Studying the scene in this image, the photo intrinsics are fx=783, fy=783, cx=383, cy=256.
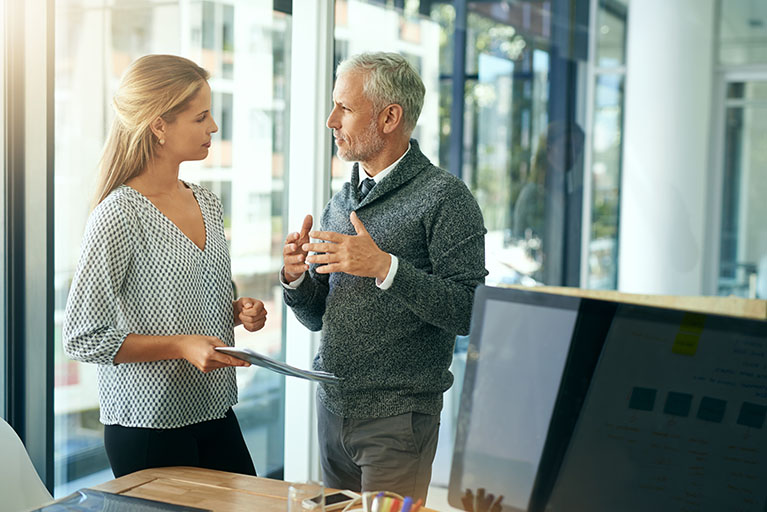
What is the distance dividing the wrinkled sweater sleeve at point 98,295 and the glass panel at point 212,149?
984 millimetres

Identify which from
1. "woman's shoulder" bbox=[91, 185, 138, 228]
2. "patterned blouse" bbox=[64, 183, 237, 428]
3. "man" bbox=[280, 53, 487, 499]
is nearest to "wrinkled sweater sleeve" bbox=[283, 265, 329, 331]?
"man" bbox=[280, 53, 487, 499]

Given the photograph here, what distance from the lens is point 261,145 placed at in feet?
11.2

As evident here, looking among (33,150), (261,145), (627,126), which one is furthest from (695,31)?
(33,150)

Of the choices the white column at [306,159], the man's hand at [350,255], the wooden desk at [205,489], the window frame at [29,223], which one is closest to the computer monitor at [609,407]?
the wooden desk at [205,489]

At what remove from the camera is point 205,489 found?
1.56 m

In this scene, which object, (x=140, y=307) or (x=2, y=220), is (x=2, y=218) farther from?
(x=140, y=307)

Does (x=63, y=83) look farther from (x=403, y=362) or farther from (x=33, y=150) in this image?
(x=403, y=362)

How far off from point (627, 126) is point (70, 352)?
11.8 ft

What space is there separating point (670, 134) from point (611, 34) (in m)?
0.71

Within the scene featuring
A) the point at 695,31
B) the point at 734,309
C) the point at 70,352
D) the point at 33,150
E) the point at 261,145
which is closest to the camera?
the point at 70,352

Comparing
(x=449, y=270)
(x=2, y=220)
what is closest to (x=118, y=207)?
(x=449, y=270)

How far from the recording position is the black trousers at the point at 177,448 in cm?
177

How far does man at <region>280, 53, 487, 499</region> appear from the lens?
6.17 feet

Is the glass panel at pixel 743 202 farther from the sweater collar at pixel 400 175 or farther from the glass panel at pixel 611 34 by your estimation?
the sweater collar at pixel 400 175
